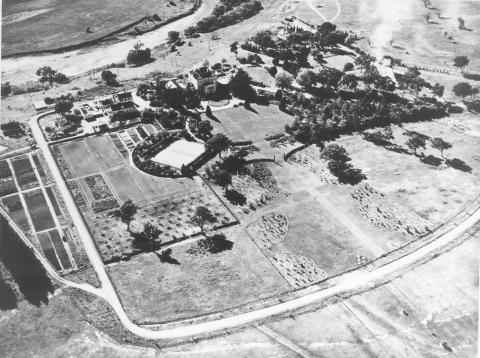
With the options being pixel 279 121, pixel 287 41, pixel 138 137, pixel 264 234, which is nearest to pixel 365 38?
pixel 287 41

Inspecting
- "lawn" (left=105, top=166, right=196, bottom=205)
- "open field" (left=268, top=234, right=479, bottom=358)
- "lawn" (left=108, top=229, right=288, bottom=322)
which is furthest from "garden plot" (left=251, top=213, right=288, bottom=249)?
"lawn" (left=105, top=166, right=196, bottom=205)

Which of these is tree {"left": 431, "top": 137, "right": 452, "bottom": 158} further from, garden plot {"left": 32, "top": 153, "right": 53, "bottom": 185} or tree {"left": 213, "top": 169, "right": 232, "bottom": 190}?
garden plot {"left": 32, "top": 153, "right": 53, "bottom": 185}

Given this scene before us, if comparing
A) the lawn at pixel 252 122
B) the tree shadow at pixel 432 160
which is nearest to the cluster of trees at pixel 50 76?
the lawn at pixel 252 122

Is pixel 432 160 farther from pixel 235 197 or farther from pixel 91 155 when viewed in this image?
pixel 91 155

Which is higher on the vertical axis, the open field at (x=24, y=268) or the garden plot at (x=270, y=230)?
the open field at (x=24, y=268)

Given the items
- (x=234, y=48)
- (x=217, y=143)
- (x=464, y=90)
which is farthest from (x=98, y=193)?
(x=464, y=90)

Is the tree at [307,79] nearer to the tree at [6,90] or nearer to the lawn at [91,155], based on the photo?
the lawn at [91,155]
